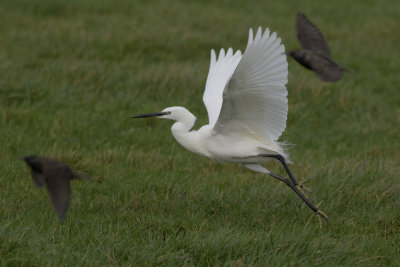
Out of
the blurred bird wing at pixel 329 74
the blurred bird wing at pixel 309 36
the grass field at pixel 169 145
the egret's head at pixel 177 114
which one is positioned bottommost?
the grass field at pixel 169 145

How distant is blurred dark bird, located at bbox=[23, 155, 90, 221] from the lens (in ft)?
13.0

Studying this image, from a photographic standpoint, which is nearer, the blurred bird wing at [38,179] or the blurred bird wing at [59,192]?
the blurred bird wing at [59,192]

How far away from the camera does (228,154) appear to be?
16.2ft

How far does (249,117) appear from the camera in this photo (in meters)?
4.80

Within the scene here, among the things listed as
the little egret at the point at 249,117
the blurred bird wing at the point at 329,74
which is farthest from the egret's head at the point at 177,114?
the blurred bird wing at the point at 329,74

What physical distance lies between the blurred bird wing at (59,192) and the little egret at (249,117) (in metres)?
1.11

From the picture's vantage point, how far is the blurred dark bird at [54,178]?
3.96 metres

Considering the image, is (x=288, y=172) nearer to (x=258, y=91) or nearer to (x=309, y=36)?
(x=258, y=91)

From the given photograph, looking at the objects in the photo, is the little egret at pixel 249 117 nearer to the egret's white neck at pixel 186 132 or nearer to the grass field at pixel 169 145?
the egret's white neck at pixel 186 132

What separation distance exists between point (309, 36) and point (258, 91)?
3.62 metres

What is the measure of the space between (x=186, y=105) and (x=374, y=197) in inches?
117

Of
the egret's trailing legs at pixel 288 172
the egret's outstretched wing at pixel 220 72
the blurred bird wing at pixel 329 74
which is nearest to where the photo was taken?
the egret's trailing legs at pixel 288 172

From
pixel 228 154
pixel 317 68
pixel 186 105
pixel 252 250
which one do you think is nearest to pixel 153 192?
pixel 228 154

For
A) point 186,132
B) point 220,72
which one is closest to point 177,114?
point 186,132
